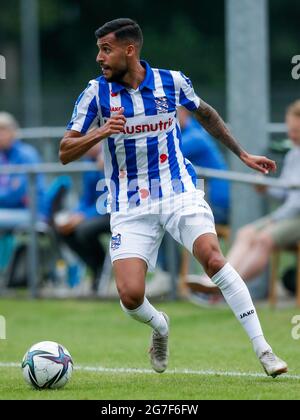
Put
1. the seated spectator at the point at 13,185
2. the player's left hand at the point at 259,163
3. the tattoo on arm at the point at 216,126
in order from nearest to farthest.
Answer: the player's left hand at the point at 259,163 → the tattoo on arm at the point at 216,126 → the seated spectator at the point at 13,185

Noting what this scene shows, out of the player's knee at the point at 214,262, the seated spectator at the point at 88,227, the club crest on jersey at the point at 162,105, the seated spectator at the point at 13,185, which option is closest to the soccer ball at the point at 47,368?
the player's knee at the point at 214,262

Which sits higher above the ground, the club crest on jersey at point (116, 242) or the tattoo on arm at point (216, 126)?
the tattoo on arm at point (216, 126)

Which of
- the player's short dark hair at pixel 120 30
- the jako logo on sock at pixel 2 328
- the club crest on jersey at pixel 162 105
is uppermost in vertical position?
the player's short dark hair at pixel 120 30

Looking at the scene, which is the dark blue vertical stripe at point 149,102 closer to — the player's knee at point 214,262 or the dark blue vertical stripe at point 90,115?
the dark blue vertical stripe at point 90,115

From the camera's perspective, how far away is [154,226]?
8.25 meters

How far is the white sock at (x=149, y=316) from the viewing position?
8.11m

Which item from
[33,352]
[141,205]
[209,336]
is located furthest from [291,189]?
[33,352]

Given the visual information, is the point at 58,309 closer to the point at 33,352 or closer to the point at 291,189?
the point at 291,189

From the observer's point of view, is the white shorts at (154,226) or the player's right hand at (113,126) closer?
the player's right hand at (113,126)

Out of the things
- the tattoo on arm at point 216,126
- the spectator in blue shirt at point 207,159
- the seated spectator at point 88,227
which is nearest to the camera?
the tattoo on arm at point 216,126

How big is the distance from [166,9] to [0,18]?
223 inches

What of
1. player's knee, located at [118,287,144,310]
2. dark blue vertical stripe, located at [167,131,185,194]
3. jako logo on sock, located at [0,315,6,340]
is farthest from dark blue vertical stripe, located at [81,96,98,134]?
jako logo on sock, located at [0,315,6,340]

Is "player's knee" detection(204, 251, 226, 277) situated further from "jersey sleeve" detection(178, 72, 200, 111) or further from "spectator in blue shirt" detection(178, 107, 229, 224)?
"spectator in blue shirt" detection(178, 107, 229, 224)

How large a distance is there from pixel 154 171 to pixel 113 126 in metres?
0.63
